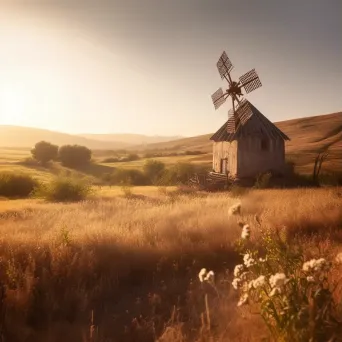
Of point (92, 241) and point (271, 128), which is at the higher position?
point (271, 128)

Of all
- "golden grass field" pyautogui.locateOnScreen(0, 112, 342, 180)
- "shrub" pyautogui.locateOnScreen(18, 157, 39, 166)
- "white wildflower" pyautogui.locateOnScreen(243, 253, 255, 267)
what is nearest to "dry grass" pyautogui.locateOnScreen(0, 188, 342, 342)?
"white wildflower" pyautogui.locateOnScreen(243, 253, 255, 267)

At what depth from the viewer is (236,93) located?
23.3m

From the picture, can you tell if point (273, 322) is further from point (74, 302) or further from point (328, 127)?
point (328, 127)

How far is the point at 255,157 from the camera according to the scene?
84.1 feet

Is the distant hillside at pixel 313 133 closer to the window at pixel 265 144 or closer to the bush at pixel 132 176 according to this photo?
the bush at pixel 132 176

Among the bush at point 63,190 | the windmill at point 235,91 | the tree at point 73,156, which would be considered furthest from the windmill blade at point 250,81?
the tree at point 73,156

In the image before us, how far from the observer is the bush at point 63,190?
19453mm

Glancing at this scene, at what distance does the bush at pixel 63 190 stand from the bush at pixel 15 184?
5.83 metres

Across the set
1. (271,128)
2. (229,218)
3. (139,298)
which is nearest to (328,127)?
(271,128)

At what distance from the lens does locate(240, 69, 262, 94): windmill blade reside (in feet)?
72.5

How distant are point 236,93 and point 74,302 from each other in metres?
20.0

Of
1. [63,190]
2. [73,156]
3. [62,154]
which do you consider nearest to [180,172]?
[73,156]

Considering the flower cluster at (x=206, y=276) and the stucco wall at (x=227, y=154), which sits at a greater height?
the stucco wall at (x=227, y=154)

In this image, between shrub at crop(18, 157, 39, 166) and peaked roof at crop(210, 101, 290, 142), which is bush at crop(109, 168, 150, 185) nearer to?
shrub at crop(18, 157, 39, 166)
